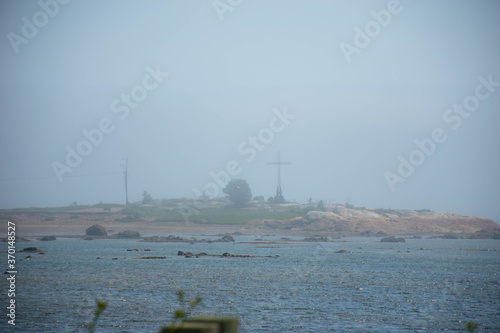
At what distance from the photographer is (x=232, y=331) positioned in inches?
231

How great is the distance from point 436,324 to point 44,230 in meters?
160

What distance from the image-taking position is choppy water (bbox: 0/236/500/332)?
33469mm

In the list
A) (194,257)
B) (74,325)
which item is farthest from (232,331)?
(194,257)

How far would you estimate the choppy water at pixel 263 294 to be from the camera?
3347cm

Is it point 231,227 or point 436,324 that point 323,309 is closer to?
point 436,324

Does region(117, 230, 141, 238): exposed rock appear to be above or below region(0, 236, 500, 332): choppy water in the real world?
below

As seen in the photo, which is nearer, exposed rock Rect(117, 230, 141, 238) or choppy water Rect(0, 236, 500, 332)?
choppy water Rect(0, 236, 500, 332)

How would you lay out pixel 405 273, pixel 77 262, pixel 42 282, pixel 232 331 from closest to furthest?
pixel 232 331 → pixel 42 282 → pixel 405 273 → pixel 77 262

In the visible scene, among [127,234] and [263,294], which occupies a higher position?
[263,294]

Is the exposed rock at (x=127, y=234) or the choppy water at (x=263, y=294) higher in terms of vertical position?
the choppy water at (x=263, y=294)

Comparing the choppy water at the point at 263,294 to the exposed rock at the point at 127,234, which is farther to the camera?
the exposed rock at the point at 127,234

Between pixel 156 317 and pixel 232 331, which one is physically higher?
pixel 232 331

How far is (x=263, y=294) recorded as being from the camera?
46.3m

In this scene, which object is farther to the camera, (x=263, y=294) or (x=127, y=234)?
(x=127, y=234)
